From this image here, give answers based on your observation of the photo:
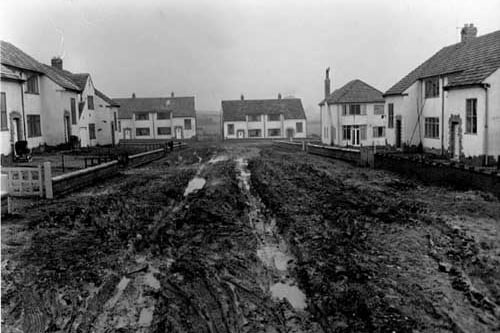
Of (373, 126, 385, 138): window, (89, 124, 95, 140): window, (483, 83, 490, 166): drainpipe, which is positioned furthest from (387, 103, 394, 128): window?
(89, 124, 95, 140): window

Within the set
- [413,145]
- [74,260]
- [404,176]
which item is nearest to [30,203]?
[74,260]

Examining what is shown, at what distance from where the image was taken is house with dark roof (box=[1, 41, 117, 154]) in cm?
2966

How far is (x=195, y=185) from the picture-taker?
20578mm

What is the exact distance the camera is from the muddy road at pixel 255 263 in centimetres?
668

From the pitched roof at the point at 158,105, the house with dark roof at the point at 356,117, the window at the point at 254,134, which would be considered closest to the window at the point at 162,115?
the pitched roof at the point at 158,105

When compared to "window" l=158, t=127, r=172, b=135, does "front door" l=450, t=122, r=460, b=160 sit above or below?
below

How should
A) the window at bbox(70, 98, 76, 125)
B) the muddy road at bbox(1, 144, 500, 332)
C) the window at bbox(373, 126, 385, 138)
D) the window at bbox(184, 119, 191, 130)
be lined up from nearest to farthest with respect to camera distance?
the muddy road at bbox(1, 144, 500, 332)
the window at bbox(70, 98, 76, 125)
the window at bbox(373, 126, 385, 138)
the window at bbox(184, 119, 191, 130)

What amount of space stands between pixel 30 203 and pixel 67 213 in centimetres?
234

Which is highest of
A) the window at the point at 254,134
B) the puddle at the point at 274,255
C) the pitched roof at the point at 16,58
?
the pitched roof at the point at 16,58

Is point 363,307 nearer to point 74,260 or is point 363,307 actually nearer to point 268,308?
point 268,308

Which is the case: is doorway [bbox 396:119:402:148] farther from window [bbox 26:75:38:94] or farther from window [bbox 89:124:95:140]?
window [bbox 89:124:95:140]

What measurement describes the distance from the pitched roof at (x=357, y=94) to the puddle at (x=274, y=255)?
40.5 m

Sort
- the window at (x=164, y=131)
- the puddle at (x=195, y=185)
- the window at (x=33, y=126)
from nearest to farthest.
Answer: the puddle at (x=195, y=185), the window at (x=33, y=126), the window at (x=164, y=131)

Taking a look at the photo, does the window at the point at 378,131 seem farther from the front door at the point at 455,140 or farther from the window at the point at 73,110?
the window at the point at 73,110
